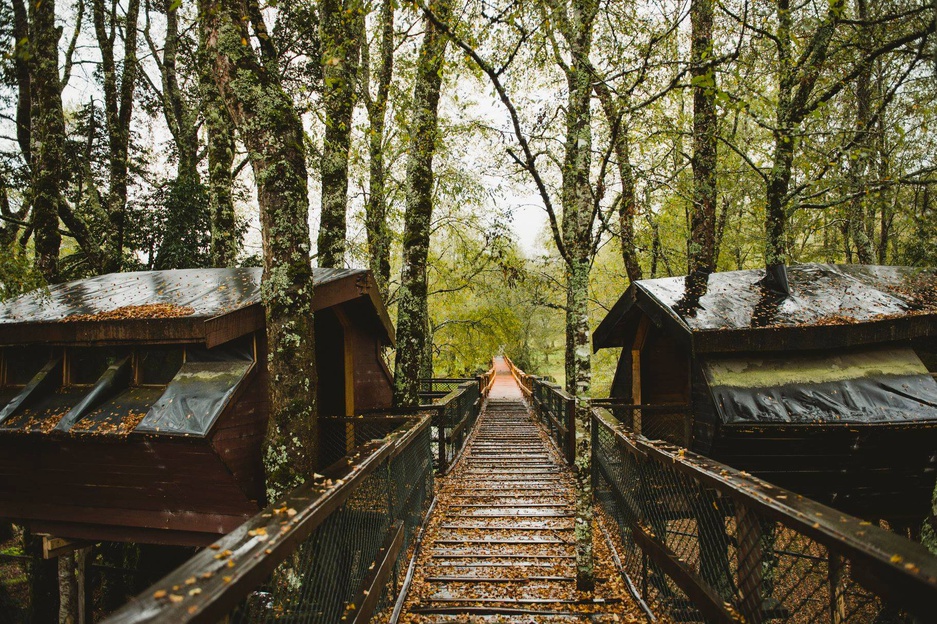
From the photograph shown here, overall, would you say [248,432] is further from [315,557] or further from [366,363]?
[366,363]

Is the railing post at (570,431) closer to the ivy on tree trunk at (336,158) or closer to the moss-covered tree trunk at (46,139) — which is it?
the ivy on tree trunk at (336,158)

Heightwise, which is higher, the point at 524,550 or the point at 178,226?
the point at 178,226

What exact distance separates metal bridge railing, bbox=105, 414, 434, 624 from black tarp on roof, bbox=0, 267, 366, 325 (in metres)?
2.62

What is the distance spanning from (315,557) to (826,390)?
5.19 meters

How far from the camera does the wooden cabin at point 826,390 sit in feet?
15.5

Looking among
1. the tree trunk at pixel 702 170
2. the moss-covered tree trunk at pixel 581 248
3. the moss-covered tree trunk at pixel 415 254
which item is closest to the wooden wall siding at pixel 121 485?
the moss-covered tree trunk at pixel 581 248

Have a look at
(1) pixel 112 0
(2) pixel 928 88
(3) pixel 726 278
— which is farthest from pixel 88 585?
(2) pixel 928 88

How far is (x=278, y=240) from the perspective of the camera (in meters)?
4.43

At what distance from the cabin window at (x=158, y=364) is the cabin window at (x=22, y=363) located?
1.60 m

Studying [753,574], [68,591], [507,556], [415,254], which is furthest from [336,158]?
[68,591]

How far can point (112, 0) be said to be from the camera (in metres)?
12.2

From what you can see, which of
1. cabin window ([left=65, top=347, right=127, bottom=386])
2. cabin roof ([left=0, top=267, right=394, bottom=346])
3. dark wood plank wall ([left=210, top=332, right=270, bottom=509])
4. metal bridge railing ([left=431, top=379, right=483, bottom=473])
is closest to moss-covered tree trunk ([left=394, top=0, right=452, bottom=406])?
metal bridge railing ([left=431, top=379, right=483, bottom=473])

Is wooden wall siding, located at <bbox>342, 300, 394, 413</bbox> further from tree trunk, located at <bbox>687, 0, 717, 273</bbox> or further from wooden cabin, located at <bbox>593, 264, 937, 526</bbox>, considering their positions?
tree trunk, located at <bbox>687, 0, 717, 273</bbox>

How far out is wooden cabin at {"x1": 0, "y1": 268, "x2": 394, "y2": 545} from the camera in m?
4.64
